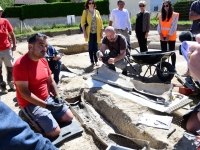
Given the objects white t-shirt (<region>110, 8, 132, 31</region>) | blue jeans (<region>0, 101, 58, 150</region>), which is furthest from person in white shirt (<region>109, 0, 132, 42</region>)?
blue jeans (<region>0, 101, 58, 150</region>)

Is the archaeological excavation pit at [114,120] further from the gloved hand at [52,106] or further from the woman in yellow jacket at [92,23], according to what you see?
the woman in yellow jacket at [92,23]

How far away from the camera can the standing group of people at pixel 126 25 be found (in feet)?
20.5

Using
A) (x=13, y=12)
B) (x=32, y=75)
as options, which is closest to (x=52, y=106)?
(x=32, y=75)

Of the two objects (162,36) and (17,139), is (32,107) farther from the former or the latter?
(162,36)

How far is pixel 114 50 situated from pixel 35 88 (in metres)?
2.60

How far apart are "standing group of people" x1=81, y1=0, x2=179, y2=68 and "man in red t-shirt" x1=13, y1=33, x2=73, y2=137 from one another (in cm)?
330

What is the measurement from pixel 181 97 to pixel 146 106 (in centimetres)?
59

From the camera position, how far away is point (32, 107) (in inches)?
137

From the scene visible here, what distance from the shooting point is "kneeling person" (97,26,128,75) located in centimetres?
554

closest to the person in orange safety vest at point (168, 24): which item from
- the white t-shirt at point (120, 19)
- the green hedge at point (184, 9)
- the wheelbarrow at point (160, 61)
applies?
the wheelbarrow at point (160, 61)

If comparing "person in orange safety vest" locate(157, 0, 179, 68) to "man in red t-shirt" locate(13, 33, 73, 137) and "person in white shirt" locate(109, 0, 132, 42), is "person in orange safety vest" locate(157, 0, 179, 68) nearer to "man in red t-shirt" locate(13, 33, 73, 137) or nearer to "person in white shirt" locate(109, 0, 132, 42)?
"person in white shirt" locate(109, 0, 132, 42)

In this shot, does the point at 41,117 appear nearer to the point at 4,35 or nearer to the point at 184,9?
the point at 4,35

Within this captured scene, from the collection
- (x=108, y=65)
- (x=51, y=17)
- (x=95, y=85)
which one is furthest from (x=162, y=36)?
(x=51, y=17)

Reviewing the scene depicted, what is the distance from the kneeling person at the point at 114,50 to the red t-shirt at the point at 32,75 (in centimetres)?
195
